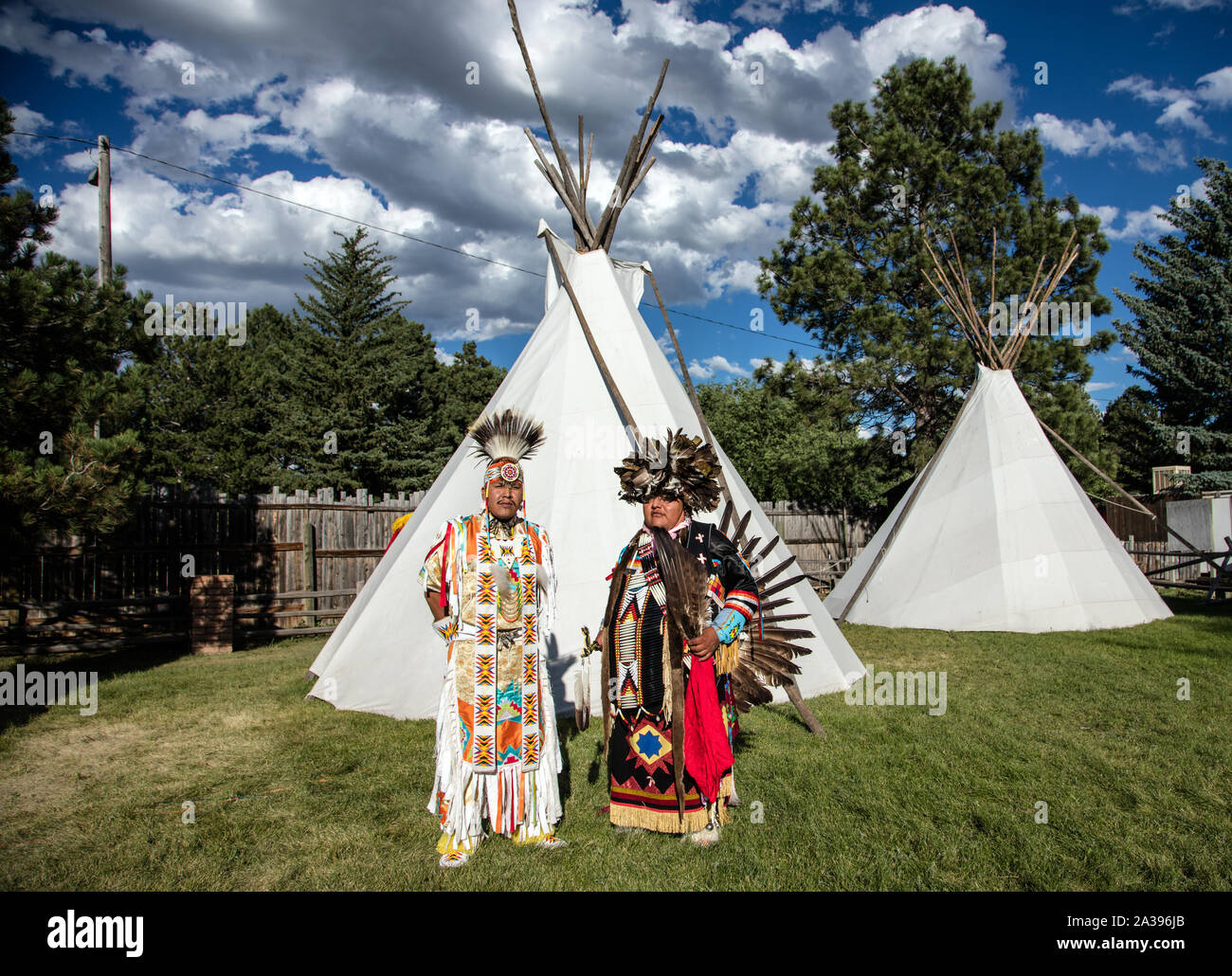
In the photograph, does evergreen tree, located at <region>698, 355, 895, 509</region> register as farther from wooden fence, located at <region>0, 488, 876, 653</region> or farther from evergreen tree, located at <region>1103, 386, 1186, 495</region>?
wooden fence, located at <region>0, 488, 876, 653</region>

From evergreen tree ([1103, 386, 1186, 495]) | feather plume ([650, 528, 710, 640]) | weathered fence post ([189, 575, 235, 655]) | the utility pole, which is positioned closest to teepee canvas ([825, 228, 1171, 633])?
feather plume ([650, 528, 710, 640])

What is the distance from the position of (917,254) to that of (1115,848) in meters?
16.7

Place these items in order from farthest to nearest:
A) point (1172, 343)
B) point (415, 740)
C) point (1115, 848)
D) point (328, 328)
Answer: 1. point (328, 328)
2. point (1172, 343)
3. point (415, 740)
4. point (1115, 848)

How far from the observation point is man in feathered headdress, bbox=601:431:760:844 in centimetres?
303

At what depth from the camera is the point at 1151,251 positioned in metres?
20.5

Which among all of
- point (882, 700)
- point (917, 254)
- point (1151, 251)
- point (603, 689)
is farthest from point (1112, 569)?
point (1151, 251)

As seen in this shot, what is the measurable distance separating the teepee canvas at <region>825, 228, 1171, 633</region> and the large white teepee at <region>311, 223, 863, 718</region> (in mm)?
3573

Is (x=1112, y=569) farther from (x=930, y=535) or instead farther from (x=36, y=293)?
(x=36, y=293)

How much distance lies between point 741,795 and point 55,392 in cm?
604

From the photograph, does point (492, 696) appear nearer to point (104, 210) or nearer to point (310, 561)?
point (310, 561)

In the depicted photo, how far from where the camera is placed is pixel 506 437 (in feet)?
11.0

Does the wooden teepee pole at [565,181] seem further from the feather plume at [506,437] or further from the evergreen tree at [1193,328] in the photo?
the evergreen tree at [1193,328]

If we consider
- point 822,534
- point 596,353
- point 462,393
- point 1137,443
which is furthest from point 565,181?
point 1137,443

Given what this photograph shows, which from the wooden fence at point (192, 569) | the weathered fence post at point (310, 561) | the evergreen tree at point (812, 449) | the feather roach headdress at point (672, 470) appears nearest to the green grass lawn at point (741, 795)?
the feather roach headdress at point (672, 470)
